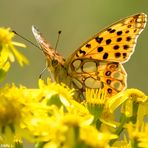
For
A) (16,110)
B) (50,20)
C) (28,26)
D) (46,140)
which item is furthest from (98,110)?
(50,20)

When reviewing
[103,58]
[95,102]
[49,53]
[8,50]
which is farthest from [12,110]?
[103,58]

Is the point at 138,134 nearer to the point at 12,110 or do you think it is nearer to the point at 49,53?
the point at 12,110

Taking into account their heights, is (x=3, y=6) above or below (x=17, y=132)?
above

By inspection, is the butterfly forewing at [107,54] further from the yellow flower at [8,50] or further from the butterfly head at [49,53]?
the yellow flower at [8,50]

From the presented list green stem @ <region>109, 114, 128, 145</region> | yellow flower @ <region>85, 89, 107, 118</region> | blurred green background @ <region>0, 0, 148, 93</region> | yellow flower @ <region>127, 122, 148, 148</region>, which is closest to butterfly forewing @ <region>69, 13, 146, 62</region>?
yellow flower @ <region>85, 89, 107, 118</region>

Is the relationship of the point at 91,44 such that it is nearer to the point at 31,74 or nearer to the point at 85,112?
the point at 85,112

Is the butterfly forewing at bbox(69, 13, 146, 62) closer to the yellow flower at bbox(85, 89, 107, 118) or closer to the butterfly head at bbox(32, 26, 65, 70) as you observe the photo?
the butterfly head at bbox(32, 26, 65, 70)
